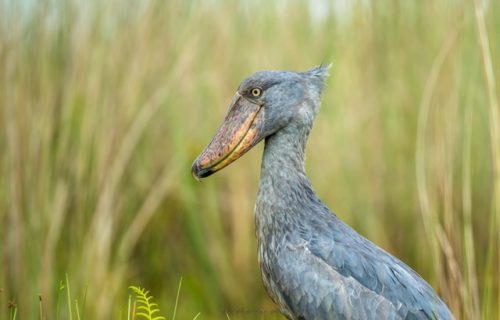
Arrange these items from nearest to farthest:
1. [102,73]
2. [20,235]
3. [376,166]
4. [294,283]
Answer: [294,283], [20,235], [102,73], [376,166]

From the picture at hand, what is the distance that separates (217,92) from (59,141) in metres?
1.30

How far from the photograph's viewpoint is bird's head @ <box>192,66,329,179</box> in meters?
4.26

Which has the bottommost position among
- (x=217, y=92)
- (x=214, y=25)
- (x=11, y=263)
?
(x=11, y=263)

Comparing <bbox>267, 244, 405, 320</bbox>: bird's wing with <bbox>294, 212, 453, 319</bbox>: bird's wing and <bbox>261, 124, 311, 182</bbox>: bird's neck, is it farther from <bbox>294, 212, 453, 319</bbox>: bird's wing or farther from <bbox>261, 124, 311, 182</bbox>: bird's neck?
<bbox>261, 124, 311, 182</bbox>: bird's neck

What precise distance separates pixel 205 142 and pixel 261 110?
2.38 m

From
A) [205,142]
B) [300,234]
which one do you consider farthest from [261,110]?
[205,142]

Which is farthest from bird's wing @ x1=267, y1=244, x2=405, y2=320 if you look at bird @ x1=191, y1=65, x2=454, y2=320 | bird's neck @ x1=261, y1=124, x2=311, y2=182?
bird's neck @ x1=261, y1=124, x2=311, y2=182

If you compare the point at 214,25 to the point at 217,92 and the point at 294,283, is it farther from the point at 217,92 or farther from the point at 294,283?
the point at 294,283

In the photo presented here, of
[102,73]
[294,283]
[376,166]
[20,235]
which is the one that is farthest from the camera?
[376,166]

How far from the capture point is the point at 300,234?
412 centimetres

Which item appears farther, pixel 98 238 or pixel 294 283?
pixel 98 238

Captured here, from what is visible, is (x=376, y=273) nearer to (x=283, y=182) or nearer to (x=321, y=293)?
(x=321, y=293)

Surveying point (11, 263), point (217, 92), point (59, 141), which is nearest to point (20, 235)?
point (11, 263)

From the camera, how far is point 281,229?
419cm
